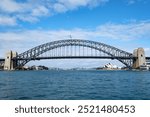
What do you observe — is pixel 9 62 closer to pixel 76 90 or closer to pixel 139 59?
pixel 139 59

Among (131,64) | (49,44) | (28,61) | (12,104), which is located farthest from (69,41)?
(12,104)

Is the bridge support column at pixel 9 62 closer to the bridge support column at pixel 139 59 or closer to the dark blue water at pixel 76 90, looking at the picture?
the bridge support column at pixel 139 59

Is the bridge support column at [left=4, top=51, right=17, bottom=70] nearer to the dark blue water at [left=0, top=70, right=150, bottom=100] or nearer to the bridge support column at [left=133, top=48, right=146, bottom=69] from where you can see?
the bridge support column at [left=133, top=48, right=146, bottom=69]

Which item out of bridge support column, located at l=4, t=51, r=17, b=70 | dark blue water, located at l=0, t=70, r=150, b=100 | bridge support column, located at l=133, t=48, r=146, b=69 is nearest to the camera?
dark blue water, located at l=0, t=70, r=150, b=100

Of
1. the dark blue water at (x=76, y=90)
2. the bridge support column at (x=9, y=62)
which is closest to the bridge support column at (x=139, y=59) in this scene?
the bridge support column at (x=9, y=62)

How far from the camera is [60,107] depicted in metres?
9.79

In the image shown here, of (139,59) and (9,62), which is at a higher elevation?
(139,59)

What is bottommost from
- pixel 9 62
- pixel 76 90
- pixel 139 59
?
pixel 76 90

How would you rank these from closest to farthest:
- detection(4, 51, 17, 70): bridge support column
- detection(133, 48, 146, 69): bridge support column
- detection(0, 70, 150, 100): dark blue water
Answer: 1. detection(0, 70, 150, 100): dark blue water
2. detection(133, 48, 146, 69): bridge support column
3. detection(4, 51, 17, 70): bridge support column

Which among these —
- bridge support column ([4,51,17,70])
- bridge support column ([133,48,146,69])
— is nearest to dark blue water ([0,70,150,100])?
bridge support column ([133,48,146,69])

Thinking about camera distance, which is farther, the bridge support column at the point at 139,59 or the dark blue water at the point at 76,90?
the bridge support column at the point at 139,59

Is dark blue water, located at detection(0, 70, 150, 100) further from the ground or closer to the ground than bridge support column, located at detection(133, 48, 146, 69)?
closer to the ground

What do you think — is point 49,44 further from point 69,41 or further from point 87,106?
point 87,106

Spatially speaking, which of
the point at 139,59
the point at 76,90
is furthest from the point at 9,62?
the point at 76,90
